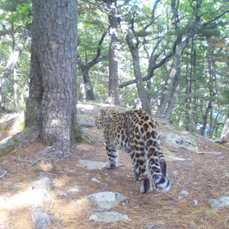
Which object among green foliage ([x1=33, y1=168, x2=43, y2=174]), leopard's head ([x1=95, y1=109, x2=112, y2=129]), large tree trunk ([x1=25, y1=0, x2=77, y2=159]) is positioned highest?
large tree trunk ([x1=25, y1=0, x2=77, y2=159])

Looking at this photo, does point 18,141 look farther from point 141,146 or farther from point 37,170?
point 141,146

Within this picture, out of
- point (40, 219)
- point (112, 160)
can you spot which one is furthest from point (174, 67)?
point (40, 219)

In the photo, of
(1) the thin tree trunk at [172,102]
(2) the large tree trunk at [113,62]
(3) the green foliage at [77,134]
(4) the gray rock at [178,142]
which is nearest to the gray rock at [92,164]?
(3) the green foliage at [77,134]

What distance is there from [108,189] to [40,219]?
1.78m

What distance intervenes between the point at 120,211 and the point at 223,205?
1.69 meters

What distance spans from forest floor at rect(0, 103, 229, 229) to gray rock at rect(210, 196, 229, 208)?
95 millimetres

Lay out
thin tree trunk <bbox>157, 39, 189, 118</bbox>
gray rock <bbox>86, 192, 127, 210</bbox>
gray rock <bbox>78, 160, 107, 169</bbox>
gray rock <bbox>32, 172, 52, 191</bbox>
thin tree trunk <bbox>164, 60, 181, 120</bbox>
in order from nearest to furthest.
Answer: gray rock <bbox>86, 192, 127, 210</bbox>
gray rock <bbox>32, 172, 52, 191</bbox>
gray rock <bbox>78, 160, 107, 169</bbox>
thin tree trunk <bbox>157, 39, 189, 118</bbox>
thin tree trunk <bbox>164, 60, 181, 120</bbox>

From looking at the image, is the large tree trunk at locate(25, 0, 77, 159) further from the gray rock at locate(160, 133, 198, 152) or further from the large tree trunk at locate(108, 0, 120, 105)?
the large tree trunk at locate(108, 0, 120, 105)

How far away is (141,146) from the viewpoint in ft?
16.4

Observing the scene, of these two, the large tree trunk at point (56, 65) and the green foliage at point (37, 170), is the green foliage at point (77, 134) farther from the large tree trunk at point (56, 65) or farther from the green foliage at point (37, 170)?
the green foliage at point (37, 170)

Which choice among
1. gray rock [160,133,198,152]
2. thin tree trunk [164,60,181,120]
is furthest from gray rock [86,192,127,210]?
thin tree trunk [164,60,181,120]

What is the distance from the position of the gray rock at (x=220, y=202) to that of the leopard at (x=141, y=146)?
87 cm

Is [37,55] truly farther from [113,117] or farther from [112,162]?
[112,162]

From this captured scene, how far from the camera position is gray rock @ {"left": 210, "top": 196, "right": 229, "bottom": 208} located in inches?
158
